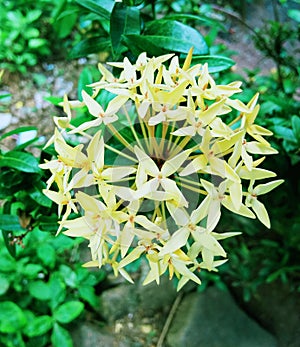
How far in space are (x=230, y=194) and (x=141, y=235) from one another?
5.1 inches

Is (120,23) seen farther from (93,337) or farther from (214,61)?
(93,337)

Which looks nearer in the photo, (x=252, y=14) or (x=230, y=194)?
(x=230, y=194)

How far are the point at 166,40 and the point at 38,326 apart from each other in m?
0.83

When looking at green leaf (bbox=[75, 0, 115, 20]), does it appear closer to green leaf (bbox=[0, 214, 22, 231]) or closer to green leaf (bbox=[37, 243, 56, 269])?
green leaf (bbox=[0, 214, 22, 231])

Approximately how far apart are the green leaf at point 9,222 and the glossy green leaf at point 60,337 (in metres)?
0.47

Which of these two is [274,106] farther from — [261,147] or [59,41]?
[59,41]

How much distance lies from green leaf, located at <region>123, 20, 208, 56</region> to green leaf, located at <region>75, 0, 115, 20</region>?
8 centimetres

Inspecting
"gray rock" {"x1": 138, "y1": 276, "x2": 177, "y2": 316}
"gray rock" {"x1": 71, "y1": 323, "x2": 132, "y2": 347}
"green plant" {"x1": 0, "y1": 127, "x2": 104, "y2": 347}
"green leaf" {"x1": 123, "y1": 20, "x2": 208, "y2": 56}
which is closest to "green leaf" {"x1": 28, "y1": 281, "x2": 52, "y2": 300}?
"green plant" {"x1": 0, "y1": 127, "x2": 104, "y2": 347}

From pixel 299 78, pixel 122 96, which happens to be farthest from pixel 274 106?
pixel 122 96

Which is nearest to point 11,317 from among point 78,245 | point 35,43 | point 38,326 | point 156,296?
point 38,326

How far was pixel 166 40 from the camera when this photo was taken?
2.81 feet

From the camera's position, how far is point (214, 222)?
635 mm

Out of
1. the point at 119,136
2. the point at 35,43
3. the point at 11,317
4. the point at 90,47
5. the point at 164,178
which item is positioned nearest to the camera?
the point at 164,178

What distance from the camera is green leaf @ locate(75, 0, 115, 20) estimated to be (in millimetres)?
882
